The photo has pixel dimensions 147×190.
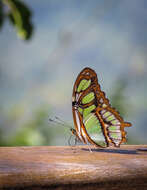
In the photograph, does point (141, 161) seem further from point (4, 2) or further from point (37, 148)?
point (4, 2)

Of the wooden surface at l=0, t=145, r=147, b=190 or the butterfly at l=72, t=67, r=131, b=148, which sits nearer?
the wooden surface at l=0, t=145, r=147, b=190

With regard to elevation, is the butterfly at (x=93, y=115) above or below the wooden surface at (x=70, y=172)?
above

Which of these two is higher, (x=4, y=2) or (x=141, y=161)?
(x=4, y=2)

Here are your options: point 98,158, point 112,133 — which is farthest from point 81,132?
point 98,158

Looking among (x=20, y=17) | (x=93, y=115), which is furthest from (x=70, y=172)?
(x=93, y=115)

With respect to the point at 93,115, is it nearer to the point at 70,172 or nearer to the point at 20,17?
the point at 20,17
